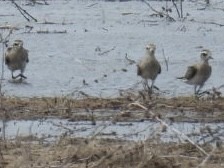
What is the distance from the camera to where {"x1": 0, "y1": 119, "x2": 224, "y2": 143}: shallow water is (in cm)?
873

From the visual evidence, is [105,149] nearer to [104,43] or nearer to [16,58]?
[16,58]

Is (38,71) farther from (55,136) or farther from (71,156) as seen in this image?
(71,156)

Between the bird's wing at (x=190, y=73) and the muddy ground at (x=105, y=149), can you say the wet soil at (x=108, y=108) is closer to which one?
the muddy ground at (x=105, y=149)

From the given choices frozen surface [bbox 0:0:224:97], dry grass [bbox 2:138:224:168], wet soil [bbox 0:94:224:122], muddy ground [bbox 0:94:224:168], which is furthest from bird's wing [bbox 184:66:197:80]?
dry grass [bbox 2:138:224:168]

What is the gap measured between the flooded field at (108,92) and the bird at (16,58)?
174mm

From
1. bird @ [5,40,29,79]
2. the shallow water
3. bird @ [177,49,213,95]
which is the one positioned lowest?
the shallow water

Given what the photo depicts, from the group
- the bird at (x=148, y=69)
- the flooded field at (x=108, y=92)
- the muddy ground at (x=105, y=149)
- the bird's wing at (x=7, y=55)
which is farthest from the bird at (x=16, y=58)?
the muddy ground at (x=105, y=149)

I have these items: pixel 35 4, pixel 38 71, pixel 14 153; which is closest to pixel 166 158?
Answer: pixel 14 153

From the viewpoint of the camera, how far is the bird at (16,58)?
44.9ft

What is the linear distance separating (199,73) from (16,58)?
253cm

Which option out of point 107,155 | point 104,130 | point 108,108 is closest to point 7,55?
point 108,108

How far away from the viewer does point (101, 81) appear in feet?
42.9

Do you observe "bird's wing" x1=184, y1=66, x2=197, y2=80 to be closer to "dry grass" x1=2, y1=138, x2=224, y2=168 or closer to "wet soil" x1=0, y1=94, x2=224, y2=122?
"wet soil" x1=0, y1=94, x2=224, y2=122

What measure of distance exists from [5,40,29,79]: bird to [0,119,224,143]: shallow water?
3.64 metres
